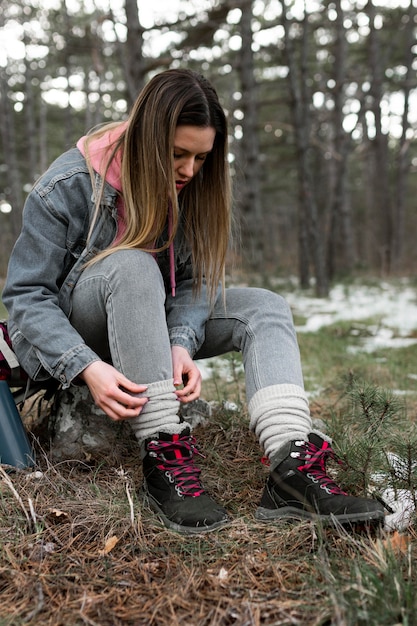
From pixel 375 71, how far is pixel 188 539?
10.5m

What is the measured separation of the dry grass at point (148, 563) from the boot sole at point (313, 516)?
0.03m

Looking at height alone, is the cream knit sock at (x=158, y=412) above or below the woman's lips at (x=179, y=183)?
below

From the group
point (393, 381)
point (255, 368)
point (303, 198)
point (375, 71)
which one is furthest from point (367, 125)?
point (255, 368)

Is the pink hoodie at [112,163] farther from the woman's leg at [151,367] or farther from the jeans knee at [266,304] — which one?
the jeans knee at [266,304]

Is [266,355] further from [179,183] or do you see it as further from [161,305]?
[179,183]

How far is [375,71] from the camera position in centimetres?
992

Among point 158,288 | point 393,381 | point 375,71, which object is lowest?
point 393,381

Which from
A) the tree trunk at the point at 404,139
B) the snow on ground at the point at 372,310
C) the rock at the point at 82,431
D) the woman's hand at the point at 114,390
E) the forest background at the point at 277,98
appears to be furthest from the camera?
the tree trunk at the point at 404,139

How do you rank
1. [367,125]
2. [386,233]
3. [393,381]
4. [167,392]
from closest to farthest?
1. [167,392]
2. [393,381]
3. [386,233]
4. [367,125]

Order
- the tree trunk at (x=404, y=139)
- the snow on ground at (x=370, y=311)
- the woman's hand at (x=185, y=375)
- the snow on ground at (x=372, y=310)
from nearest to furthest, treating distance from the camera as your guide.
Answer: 1. the woman's hand at (x=185, y=375)
2. the snow on ground at (x=370, y=311)
3. the snow on ground at (x=372, y=310)
4. the tree trunk at (x=404, y=139)

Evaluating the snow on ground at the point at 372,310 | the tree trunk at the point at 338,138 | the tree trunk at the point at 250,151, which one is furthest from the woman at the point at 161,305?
the tree trunk at the point at 338,138

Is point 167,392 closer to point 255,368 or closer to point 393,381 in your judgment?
point 255,368

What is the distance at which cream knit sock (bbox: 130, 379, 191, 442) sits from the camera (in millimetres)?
1371

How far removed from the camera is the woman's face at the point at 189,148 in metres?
1.52
